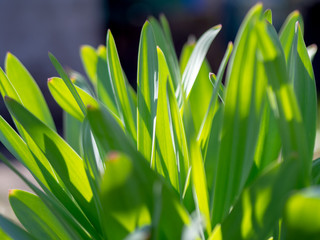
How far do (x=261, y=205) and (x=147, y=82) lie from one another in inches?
8.0

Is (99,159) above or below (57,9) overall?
below

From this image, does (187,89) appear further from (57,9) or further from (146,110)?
(57,9)

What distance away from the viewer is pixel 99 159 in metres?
0.45

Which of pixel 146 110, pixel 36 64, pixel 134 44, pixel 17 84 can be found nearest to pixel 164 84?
pixel 146 110

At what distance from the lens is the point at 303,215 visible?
25 cm

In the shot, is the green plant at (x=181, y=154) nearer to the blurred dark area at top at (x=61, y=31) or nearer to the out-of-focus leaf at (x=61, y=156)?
the out-of-focus leaf at (x=61, y=156)

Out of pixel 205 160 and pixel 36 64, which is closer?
pixel 205 160

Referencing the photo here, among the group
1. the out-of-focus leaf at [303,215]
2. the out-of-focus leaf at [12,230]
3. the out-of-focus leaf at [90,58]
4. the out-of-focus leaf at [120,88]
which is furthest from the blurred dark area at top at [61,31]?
the out-of-focus leaf at [303,215]

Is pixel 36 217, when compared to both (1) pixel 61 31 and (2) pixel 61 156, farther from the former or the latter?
(1) pixel 61 31

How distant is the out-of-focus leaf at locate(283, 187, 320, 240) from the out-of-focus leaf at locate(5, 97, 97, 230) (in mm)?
191

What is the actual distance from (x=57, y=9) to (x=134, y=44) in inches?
82.3

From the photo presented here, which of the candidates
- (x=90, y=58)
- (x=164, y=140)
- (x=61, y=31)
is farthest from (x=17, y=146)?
(x=61, y=31)

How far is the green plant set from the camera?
0.28 metres

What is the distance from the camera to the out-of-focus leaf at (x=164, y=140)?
383mm
